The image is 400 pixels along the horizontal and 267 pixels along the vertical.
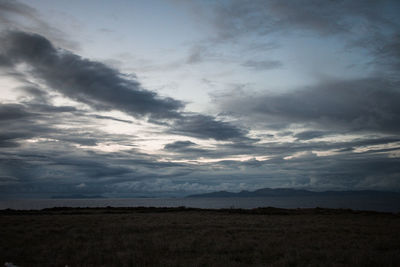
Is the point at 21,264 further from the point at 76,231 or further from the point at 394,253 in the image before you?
the point at 394,253

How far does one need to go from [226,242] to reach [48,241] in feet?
35.3

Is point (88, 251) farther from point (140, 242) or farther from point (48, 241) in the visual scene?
point (48, 241)

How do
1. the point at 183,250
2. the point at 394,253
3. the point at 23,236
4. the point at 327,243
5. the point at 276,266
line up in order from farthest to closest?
the point at 23,236 < the point at 327,243 < the point at 183,250 < the point at 394,253 < the point at 276,266

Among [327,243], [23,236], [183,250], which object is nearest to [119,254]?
[183,250]

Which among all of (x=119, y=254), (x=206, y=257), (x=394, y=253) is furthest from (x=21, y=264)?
(x=394, y=253)

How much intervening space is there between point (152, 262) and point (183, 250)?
3.00 meters

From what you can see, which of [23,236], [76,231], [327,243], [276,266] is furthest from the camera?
[76,231]

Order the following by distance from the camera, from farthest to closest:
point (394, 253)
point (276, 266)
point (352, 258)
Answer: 1. point (394, 253)
2. point (352, 258)
3. point (276, 266)

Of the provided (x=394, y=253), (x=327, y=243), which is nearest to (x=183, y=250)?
(x=327, y=243)

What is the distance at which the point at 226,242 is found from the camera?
56.3 ft

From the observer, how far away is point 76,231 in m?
21.7

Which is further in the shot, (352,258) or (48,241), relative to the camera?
(48,241)

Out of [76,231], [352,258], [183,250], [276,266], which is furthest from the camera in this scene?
[76,231]

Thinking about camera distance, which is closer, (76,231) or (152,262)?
(152,262)
